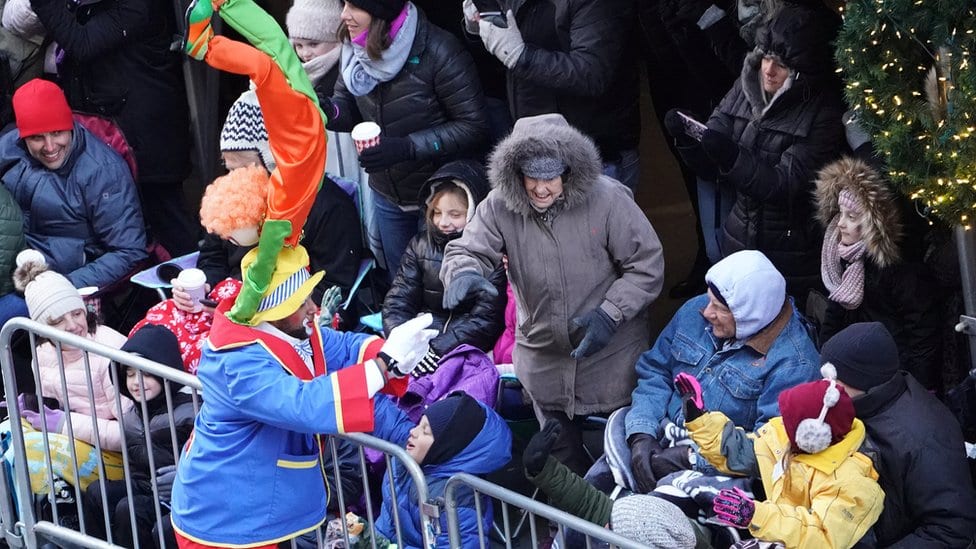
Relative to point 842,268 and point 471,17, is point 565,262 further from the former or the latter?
point 471,17

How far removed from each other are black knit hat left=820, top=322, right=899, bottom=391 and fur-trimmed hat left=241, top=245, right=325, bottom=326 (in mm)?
1645

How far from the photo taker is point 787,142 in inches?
250

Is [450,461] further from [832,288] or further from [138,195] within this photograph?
[138,195]

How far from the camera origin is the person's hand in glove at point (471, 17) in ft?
22.8

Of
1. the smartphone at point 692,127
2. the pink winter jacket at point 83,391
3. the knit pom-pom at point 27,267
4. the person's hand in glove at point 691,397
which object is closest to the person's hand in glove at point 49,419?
the pink winter jacket at point 83,391

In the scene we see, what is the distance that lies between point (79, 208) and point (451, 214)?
1.87 metres

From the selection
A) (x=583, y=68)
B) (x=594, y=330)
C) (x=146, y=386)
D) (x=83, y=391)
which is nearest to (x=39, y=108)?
(x=83, y=391)

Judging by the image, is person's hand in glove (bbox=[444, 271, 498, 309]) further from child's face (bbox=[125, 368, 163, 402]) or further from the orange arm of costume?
child's face (bbox=[125, 368, 163, 402])

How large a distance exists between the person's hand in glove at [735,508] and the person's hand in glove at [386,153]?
248 centimetres

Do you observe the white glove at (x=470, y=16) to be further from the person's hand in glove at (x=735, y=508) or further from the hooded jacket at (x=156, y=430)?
the person's hand in glove at (x=735, y=508)

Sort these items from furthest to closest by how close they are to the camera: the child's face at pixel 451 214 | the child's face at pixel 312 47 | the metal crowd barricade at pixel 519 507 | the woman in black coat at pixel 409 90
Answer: the child's face at pixel 312 47
the woman in black coat at pixel 409 90
the child's face at pixel 451 214
the metal crowd barricade at pixel 519 507

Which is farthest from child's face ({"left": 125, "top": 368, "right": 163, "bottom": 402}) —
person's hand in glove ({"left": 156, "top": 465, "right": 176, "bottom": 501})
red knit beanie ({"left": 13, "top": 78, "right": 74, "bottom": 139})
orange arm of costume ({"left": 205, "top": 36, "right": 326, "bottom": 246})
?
red knit beanie ({"left": 13, "top": 78, "right": 74, "bottom": 139})

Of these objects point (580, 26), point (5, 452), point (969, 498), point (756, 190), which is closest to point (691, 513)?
point (969, 498)

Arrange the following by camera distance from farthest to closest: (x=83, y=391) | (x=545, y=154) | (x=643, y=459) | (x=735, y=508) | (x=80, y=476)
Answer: (x=83, y=391) < (x=80, y=476) < (x=545, y=154) < (x=643, y=459) < (x=735, y=508)
